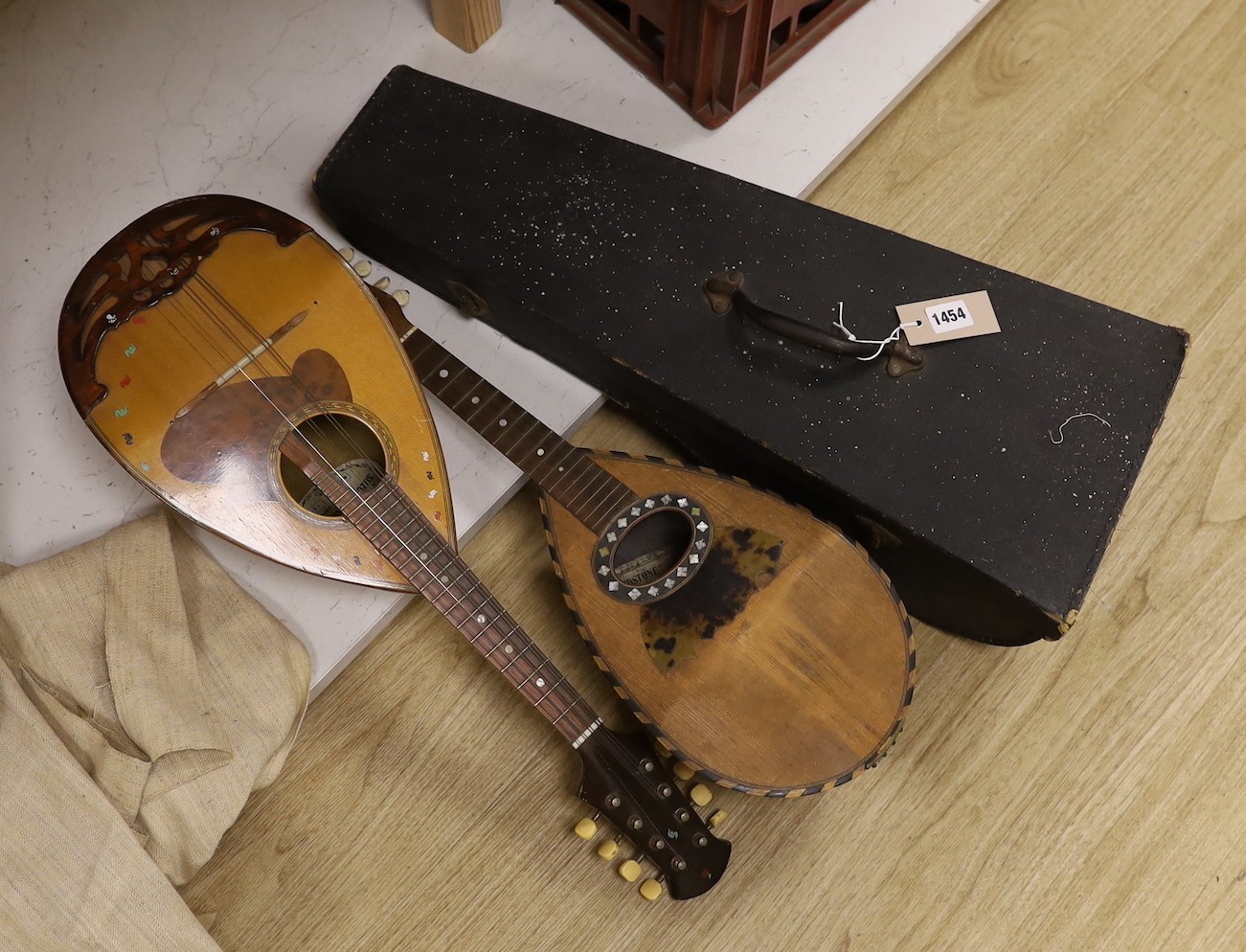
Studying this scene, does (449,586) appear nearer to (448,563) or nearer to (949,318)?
(448,563)

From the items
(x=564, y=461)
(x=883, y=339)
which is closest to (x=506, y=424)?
(x=564, y=461)

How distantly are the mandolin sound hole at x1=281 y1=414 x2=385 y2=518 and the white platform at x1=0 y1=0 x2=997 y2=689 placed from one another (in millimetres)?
135

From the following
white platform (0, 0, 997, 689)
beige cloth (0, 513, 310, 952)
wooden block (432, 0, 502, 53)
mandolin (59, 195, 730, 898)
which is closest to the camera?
beige cloth (0, 513, 310, 952)

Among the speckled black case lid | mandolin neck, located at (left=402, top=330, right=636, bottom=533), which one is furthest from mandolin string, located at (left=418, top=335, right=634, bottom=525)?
the speckled black case lid

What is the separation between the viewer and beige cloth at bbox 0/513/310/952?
102cm

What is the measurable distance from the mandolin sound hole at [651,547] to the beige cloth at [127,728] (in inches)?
14.8

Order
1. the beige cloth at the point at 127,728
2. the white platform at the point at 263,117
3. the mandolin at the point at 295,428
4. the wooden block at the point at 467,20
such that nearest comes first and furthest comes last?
the beige cloth at the point at 127,728, the mandolin at the point at 295,428, the white platform at the point at 263,117, the wooden block at the point at 467,20

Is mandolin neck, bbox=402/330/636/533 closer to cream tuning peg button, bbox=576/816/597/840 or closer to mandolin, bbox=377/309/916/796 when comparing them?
mandolin, bbox=377/309/916/796

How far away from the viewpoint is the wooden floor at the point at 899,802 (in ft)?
3.92

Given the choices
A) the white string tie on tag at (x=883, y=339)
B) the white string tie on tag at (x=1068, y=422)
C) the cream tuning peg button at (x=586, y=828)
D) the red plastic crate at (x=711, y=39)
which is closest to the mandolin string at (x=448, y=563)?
the cream tuning peg button at (x=586, y=828)

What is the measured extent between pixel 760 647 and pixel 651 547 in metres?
0.17

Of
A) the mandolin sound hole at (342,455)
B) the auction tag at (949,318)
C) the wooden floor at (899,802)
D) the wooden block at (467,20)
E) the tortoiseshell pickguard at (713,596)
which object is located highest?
the wooden block at (467,20)

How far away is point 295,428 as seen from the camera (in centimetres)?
114

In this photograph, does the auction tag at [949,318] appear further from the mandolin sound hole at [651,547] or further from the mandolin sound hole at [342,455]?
the mandolin sound hole at [342,455]
